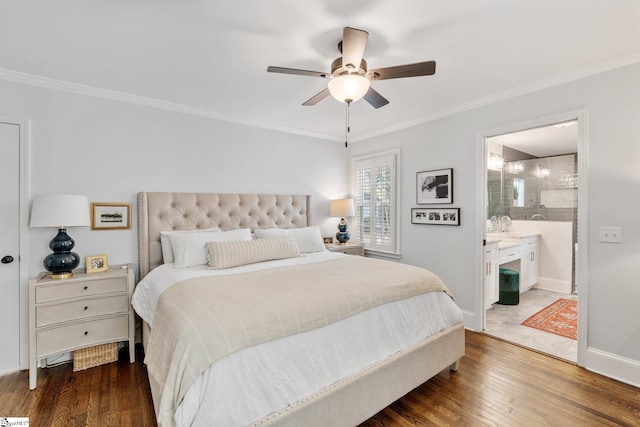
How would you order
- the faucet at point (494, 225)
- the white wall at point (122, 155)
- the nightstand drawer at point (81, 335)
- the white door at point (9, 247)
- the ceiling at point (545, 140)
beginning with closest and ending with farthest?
the nightstand drawer at point (81, 335)
the white door at point (9, 247)
the white wall at point (122, 155)
the ceiling at point (545, 140)
the faucet at point (494, 225)

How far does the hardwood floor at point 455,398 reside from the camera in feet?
6.25

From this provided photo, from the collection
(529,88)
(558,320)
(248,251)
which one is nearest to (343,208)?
(248,251)

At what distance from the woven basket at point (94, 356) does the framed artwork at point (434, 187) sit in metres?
3.64

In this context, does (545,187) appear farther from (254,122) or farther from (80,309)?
(80,309)

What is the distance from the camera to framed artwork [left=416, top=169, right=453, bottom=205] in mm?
3453

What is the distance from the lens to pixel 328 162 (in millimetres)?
4582

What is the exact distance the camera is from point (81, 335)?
245 cm

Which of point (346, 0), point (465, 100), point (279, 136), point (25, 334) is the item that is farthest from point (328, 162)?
point (25, 334)

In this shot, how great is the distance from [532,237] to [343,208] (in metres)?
3.21

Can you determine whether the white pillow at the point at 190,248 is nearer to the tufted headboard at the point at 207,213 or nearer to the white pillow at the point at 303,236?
the tufted headboard at the point at 207,213

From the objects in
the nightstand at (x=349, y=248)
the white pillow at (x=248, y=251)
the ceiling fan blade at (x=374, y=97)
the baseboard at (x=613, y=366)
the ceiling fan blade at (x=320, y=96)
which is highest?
the ceiling fan blade at (x=320, y=96)

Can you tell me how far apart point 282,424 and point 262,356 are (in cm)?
35

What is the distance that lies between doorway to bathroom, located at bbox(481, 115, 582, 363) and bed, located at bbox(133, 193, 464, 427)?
5.24 feet

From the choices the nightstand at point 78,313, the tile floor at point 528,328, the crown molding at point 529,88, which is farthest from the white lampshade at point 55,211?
the tile floor at point 528,328
